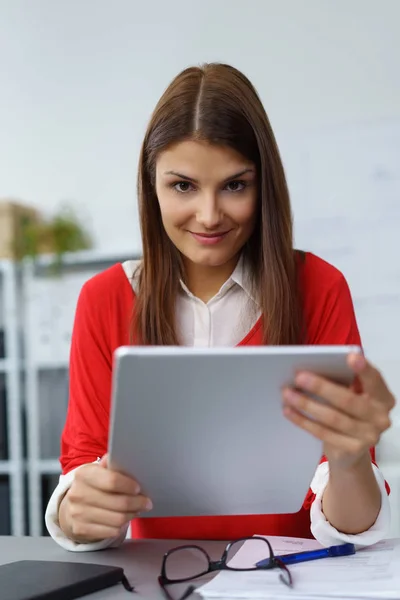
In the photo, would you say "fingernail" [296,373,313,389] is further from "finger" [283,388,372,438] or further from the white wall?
the white wall

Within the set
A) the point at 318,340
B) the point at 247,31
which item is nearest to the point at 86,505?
Result: the point at 318,340

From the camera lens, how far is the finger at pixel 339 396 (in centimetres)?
72

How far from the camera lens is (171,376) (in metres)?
0.72

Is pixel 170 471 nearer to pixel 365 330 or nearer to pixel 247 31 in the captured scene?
pixel 365 330

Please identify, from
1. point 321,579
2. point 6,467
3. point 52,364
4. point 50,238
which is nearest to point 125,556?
point 321,579

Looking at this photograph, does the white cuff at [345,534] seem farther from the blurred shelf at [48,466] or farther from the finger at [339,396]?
the blurred shelf at [48,466]

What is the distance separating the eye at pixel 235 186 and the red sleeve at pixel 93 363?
0.94 feet

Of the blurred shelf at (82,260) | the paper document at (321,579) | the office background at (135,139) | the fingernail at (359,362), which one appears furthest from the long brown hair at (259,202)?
the blurred shelf at (82,260)

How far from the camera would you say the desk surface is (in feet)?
2.76

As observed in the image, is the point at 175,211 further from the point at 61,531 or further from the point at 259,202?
the point at 61,531

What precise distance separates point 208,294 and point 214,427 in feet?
1.94

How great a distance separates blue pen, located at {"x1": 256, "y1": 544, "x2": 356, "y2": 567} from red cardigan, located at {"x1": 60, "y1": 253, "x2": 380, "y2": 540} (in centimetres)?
22

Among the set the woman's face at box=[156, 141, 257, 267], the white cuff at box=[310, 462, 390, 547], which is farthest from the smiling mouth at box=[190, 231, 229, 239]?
the white cuff at box=[310, 462, 390, 547]

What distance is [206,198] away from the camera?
1125mm
